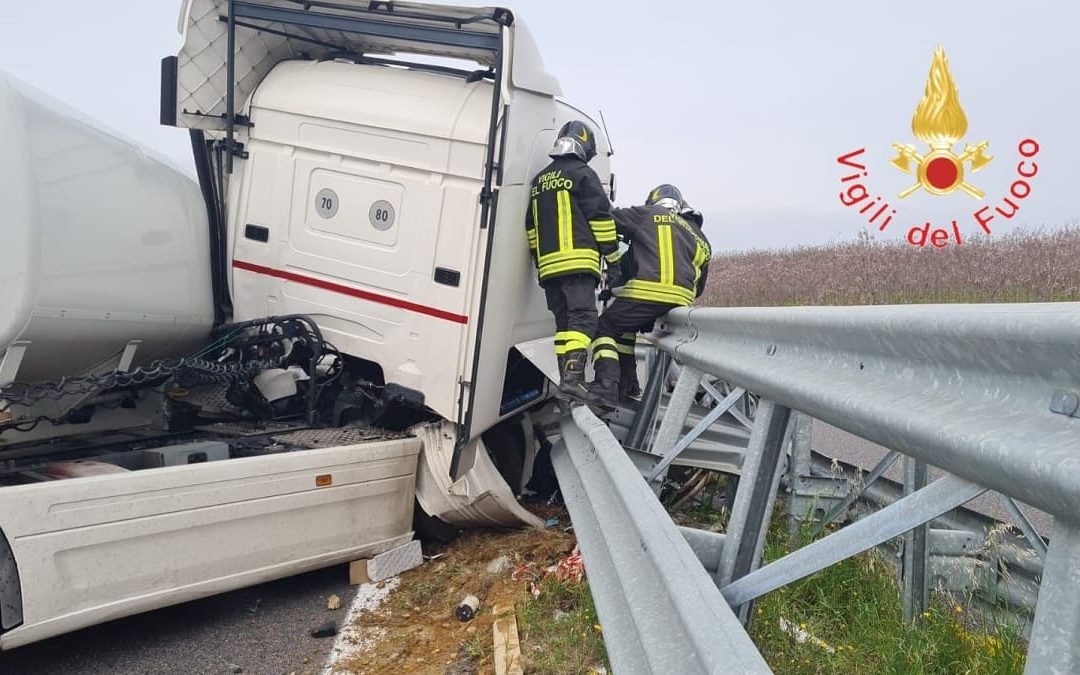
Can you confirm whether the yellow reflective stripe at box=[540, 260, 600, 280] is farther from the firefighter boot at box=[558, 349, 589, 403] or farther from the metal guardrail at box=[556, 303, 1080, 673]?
the metal guardrail at box=[556, 303, 1080, 673]

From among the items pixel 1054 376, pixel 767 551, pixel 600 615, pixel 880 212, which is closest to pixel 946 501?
pixel 1054 376

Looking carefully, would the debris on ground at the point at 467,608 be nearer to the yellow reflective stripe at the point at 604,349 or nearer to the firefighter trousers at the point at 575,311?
the firefighter trousers at the point at 575,311

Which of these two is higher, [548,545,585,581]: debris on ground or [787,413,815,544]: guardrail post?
[787,413,815,544]: guardrail post

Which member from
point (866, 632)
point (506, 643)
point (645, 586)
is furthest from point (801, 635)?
point (506, 643)

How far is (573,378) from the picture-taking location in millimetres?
5375

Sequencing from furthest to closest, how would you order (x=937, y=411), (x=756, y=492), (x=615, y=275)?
(x=615, y=275)
(x=756, y=492)
(x=937, y=411)

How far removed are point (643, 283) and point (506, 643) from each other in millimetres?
2773

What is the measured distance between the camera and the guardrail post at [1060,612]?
51.2 inches

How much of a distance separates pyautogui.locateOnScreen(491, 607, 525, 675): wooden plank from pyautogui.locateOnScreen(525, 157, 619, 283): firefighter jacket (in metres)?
2.08

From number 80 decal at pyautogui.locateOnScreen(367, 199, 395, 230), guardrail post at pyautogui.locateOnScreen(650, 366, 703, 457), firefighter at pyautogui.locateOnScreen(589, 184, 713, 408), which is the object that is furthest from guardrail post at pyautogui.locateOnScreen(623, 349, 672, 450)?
→ number 80 decal at pyautogui.locateOnScreen(367, 199, 395, 230)

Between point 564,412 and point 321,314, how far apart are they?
62.6 inches

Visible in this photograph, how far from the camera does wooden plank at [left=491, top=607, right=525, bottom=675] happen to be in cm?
338

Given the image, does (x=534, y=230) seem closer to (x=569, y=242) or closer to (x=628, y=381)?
(x=569, y=242)

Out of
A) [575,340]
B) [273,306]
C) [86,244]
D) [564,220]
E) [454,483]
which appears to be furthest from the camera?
[273,306]
